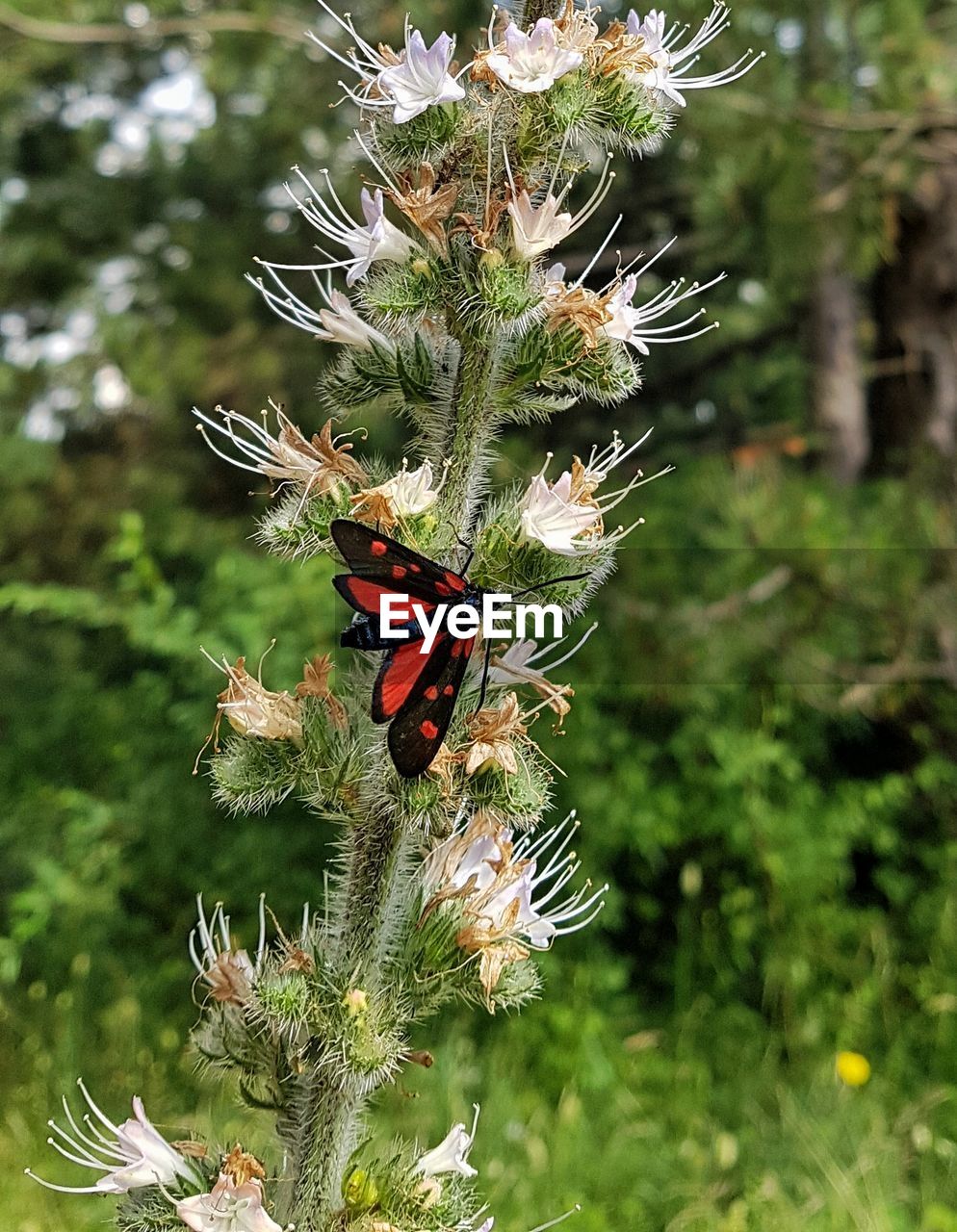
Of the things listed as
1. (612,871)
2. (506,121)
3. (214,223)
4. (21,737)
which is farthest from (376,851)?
(214,223)

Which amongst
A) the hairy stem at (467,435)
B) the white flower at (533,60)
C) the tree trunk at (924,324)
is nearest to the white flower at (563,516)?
the hairy stem at (467,435)

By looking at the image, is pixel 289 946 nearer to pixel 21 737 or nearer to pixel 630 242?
pixel 21 737

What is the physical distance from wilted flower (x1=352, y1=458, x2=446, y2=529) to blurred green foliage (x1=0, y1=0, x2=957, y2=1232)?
1.96 m

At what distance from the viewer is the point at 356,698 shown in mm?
1837

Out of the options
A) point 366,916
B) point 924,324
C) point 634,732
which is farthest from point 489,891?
point 924,324

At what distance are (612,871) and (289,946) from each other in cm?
345

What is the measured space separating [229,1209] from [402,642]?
0.85m

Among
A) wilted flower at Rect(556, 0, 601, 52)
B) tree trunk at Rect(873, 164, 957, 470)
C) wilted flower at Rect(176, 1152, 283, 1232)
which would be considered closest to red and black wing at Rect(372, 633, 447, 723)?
wilted flower at Rect(176, 1152, 283, 1232)

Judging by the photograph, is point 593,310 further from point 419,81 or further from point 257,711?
point 257,711

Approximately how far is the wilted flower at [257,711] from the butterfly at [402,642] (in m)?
0.28

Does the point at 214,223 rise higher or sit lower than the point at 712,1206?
higher

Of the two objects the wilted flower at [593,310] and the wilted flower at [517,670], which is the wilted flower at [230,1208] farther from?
the wilted flower at [593,310]

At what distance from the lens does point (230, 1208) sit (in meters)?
1.61

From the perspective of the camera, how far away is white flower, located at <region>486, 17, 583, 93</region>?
5.15ft
